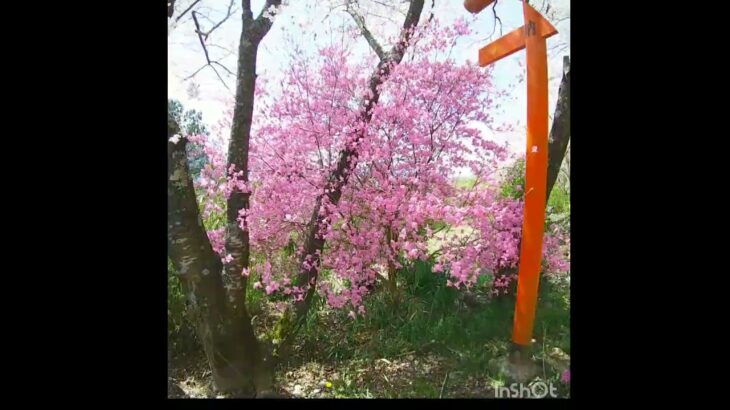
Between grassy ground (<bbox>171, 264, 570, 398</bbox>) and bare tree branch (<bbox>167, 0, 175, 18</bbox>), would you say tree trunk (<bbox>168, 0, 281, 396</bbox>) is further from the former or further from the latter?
bare tree branch (<bbox>167, 0, 175, 18</bbox>)

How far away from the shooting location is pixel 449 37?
6.66 ft

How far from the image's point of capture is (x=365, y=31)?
81.8 inches

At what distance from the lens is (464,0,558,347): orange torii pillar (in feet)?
6.39

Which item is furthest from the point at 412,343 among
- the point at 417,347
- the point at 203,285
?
the point at 203,285

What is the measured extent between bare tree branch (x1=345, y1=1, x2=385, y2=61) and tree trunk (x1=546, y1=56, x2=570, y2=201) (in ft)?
2.31

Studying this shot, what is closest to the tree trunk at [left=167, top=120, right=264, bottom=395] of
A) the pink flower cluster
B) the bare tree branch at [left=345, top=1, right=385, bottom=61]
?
the pink flower cluster

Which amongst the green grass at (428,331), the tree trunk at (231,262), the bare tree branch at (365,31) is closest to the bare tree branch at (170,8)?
the tree trunk at (231,262)

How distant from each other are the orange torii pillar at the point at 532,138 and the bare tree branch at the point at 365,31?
1.24 feet

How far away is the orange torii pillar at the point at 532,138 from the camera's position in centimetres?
195

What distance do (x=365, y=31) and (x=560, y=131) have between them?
0.86m

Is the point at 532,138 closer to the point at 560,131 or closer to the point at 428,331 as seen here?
the point at 560,131
